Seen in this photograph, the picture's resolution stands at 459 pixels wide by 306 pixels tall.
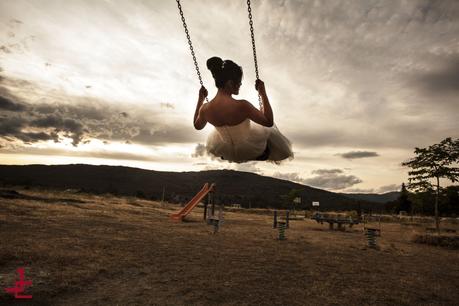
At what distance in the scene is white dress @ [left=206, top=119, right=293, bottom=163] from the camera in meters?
4.55

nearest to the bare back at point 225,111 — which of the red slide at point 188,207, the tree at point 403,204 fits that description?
the red slide at point 188,207

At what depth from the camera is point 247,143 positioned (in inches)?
182

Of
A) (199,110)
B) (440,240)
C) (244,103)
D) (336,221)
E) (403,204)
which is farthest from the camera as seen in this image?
(403,204)

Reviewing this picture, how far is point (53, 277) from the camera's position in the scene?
677cm

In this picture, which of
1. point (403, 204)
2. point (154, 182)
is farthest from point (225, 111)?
point (154, 182)

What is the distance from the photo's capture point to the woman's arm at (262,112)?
423 cm

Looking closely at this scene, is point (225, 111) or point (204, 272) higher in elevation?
point (225, 111)

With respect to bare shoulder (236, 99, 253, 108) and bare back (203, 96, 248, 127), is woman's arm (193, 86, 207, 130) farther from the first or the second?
bare shoulder (236, 99, 253, 108)

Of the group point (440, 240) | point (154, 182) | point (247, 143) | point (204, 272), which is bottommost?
point (204, 272)

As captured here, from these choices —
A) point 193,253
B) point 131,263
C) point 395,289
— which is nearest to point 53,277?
point 131,263

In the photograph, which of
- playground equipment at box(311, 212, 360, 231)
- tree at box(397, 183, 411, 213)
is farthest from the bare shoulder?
tree at box(397, 183, 411, 213)

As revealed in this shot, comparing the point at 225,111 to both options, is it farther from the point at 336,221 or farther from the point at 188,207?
the point at 188,207

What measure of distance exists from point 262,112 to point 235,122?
39 cm

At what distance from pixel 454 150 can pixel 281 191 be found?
108318mm
